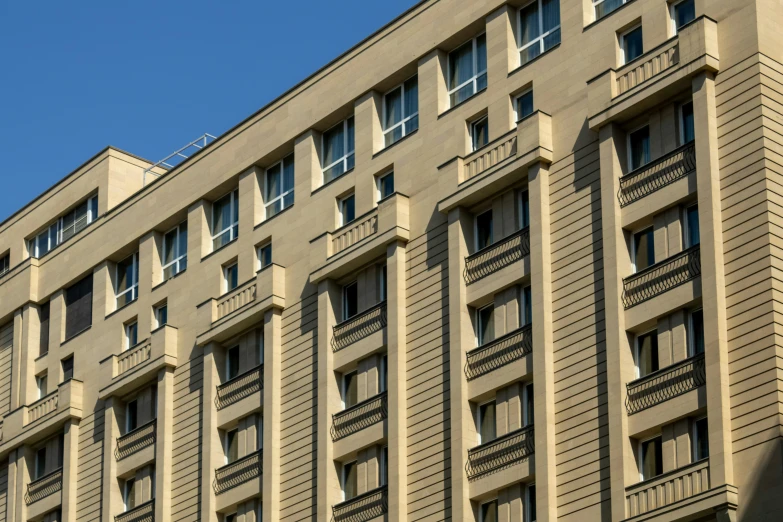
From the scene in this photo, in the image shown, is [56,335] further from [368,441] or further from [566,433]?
[566,433]

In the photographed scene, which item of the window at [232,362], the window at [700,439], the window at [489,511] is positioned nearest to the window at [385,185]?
the window at [232,362]

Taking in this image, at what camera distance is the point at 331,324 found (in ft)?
189

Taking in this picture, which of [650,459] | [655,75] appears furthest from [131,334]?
[650,459]

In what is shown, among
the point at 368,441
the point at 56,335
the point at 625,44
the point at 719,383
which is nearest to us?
the point at 719,383

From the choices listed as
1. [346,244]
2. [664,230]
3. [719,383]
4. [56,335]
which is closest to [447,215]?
[346,244]

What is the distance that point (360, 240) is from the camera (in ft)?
188

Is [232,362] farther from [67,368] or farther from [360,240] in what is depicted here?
[67,368]

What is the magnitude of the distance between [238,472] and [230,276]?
7.54 metres

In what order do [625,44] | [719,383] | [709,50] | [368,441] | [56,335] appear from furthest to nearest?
[56,335] < [368,441] < [625,44] < [709,50] < [719,383]

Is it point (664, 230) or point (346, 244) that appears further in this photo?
point (346, 244)

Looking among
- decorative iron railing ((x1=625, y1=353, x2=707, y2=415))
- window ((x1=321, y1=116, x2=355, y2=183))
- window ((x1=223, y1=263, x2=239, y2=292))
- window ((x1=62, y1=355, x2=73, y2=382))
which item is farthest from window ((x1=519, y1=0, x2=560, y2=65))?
window ((x1=62, y1=355, x2=73, y2=382))

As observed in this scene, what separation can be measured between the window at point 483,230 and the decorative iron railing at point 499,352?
3.49 meters

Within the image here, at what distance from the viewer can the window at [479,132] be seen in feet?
181

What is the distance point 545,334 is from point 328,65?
51.1 ft
